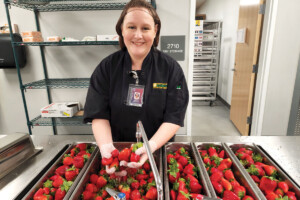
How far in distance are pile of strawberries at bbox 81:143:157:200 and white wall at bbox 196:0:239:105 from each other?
167 inches

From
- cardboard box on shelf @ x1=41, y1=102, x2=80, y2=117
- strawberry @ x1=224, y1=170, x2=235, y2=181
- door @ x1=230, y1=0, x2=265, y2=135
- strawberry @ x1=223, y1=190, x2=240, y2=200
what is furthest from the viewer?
door @ x1=230, y1=0, x2=265, y2=135

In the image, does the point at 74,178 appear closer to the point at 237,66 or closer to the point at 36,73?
the point at 36,73

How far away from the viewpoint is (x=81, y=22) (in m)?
2.56

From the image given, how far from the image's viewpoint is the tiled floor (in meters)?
3.58

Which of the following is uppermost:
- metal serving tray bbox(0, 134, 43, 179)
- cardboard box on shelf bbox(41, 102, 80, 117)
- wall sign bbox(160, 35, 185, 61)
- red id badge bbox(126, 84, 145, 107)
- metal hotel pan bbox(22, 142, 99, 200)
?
wall sign bbox(160, 35, 185, 61)

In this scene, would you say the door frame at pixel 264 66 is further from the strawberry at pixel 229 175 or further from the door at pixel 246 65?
the strawberry at pixel 229 175

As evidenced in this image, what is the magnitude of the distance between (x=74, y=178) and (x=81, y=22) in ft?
7.10

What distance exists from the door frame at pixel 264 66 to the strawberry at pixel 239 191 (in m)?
2.38

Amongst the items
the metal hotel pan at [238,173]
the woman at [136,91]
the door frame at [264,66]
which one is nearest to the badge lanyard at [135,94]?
the woman at [136,91]

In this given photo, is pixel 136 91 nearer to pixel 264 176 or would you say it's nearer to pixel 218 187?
pixel 218 187

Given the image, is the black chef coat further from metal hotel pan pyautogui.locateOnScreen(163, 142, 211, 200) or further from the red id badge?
metal hotel pan pyautogui.locateOnScreen(163, 142, 211, 200)

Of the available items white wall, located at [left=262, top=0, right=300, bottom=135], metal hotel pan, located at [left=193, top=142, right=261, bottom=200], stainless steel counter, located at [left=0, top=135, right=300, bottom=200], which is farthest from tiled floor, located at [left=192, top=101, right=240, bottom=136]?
metal hotel pan, located at [left=193, top=142, right=261, bottom=200]

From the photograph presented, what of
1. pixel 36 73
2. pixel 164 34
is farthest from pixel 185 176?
pixel 36 73

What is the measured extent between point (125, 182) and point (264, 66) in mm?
2672
